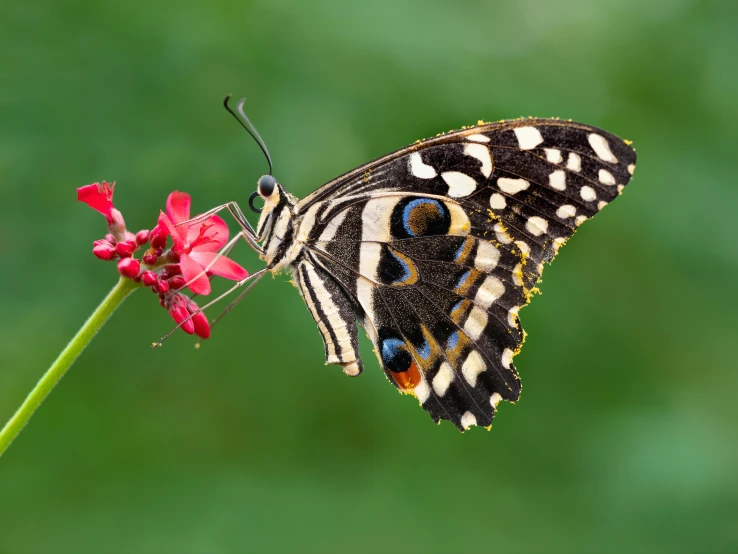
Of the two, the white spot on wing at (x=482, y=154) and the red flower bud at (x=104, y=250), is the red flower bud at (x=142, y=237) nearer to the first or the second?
the red flower bud at (x=104, y=250)

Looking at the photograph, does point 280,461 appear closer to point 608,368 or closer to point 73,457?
point 73,457

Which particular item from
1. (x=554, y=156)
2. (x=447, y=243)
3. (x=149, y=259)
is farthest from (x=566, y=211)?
(x=149, y=259)

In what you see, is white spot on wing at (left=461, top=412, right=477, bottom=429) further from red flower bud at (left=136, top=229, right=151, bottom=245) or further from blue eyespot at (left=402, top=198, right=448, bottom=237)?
red flower bud at (left=136, top=229, right=151, bottom=245)

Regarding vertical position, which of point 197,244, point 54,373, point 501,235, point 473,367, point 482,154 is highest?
point 482,154

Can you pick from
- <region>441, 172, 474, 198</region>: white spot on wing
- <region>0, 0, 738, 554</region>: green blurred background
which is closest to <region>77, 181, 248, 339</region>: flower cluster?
<region>441, 172, 474, 198</region>: white spot on wing

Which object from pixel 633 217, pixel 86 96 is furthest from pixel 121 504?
pixel 633 217

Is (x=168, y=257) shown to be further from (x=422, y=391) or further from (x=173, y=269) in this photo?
(x=422, y=391)
